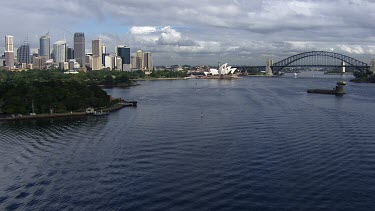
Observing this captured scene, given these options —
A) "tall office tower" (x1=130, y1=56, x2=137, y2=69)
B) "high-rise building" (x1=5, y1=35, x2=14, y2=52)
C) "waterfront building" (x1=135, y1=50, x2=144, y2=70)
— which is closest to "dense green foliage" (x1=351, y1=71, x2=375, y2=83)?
"waterfront building" (x1=135, y1=50, x2=144, y2=70)

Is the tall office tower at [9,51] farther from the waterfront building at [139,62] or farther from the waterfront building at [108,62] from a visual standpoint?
the waterfront building at [139,62]

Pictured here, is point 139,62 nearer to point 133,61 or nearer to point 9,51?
point 133,61

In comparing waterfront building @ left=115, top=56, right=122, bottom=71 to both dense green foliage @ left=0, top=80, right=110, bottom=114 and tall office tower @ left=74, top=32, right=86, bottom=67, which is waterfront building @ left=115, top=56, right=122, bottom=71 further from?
dense green foliage @ left=0, top=80, right=110, bottom=114

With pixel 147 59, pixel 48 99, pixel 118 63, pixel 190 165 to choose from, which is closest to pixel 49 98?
pixel 48 99

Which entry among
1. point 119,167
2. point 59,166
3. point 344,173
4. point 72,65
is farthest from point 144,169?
point 72,65

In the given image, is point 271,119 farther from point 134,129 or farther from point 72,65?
point 72,65
